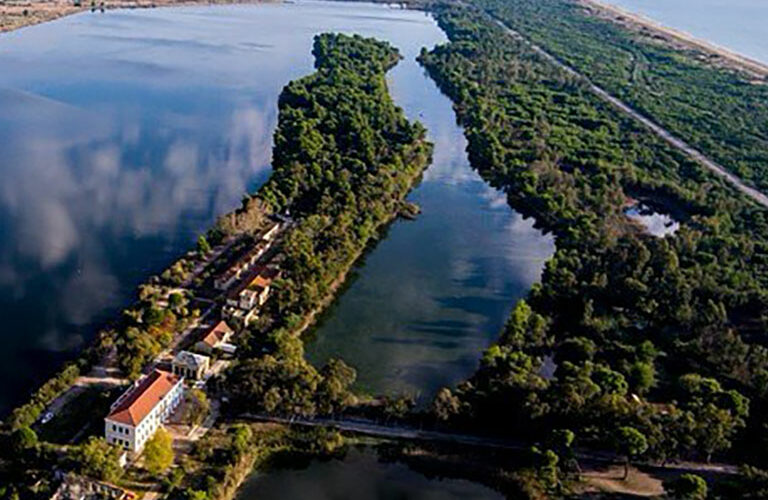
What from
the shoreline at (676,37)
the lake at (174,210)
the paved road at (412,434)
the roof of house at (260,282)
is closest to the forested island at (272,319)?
the paved road at (412,434)

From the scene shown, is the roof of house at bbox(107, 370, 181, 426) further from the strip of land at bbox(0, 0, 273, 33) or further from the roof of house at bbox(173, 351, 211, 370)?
the strip of land at bbox(0, 0, 273, 33)

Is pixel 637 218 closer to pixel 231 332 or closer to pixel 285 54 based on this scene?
pixel 231 332

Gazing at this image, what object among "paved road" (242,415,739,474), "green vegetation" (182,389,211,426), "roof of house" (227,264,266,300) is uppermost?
"roof of house" (227,264,266,300)

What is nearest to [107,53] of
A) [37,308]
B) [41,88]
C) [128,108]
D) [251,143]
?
[41,88]

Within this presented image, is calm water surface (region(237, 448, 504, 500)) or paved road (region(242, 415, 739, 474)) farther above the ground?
paved road (region(242, 415, 739, 474))

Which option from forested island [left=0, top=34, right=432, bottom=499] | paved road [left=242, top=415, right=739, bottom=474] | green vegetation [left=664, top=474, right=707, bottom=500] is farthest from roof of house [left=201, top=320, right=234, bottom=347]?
green vegetation [left=664, top=474, right=707, bottom=500]

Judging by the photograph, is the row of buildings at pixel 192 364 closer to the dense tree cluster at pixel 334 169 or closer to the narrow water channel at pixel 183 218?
the dense tree cluster at pixel 334 169

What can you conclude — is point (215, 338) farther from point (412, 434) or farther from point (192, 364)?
point (412, 434)
